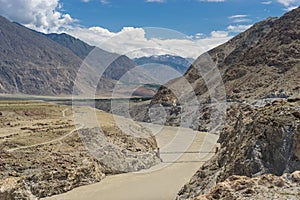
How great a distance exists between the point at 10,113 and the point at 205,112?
3368cm

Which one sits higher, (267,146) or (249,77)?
(249,77)

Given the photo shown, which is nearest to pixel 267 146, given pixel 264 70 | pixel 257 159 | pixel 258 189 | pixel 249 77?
pixel 257 159

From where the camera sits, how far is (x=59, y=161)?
96.4ft

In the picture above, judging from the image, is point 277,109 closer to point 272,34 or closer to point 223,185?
point 223,185

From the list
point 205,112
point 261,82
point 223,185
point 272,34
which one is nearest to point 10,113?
point 205,112

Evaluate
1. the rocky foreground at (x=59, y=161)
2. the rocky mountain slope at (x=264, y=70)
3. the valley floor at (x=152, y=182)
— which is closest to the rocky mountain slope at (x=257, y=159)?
the valley floor at (x=152, y=182)

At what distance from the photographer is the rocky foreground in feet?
84.2

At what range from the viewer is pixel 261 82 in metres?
73.3

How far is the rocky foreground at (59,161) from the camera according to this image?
25.7 metres

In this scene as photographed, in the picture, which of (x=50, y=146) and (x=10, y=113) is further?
(x=10, y=113)

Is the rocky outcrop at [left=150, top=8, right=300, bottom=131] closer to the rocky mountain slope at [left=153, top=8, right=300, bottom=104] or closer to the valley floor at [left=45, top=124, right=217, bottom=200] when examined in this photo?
the rocky mountain slope at [left=153, top=8, right=300, bottom=104]

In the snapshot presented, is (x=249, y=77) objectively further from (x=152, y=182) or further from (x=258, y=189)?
(x=258, y=189)

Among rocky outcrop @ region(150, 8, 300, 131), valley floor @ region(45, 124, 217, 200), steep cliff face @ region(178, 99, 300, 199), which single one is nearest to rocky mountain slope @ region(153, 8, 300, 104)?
rocky outcrop @ region(150, 8, 300, 131)

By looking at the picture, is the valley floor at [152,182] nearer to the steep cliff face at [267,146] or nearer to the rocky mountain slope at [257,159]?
the rocky mountain slope at [257,159]
